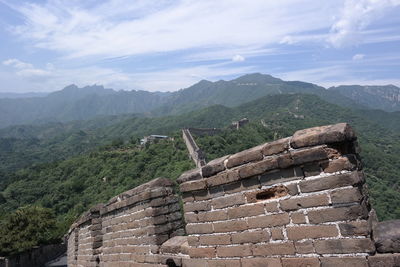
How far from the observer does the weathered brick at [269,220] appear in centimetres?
281

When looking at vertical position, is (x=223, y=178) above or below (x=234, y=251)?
above

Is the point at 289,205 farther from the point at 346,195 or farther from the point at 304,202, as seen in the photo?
the point at 346,195

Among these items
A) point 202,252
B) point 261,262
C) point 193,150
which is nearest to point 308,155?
point 261,262

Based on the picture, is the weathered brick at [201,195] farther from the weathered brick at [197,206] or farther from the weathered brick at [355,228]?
the weathered brick at [355,228]

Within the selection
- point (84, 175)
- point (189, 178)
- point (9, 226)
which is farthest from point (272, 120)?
point (189, 178)

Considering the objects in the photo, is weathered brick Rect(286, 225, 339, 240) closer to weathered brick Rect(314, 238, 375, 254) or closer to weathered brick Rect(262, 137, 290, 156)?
weathered brick Rect(314, 238, 375, 254)

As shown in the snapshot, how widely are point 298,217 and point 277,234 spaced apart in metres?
0.25

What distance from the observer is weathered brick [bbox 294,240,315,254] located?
264cm

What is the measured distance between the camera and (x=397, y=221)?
2564mm

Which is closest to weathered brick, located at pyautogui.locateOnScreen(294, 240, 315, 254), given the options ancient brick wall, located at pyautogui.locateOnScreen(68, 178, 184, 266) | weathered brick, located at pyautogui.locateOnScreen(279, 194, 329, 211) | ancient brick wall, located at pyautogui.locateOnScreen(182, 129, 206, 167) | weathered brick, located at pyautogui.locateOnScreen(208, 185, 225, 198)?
weathered brick, located at pyautogui.locateOnScreen(279, 194, 329, 211)

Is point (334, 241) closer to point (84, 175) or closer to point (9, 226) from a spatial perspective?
point (9, 226)

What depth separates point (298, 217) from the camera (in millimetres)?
2711

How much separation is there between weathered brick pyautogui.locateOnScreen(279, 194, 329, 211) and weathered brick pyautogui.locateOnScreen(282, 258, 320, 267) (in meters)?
0.38

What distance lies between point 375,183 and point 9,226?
40.4 meters
